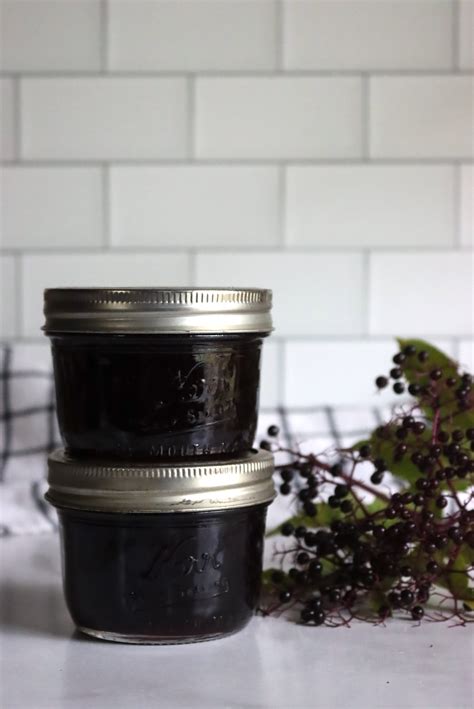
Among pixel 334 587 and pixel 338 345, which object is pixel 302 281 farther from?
pixel 334 587

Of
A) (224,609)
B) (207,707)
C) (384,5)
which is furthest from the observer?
(384,5)

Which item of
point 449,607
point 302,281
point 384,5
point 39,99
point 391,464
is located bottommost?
point 449,607

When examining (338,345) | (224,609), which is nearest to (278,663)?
(224,609)

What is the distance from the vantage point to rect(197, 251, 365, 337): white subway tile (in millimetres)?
1474

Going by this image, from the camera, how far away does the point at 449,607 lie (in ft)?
2.50

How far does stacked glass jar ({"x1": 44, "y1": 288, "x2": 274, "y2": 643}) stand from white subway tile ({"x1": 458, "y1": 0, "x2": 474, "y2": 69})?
942 millimetres

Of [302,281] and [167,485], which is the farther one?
[302,281]

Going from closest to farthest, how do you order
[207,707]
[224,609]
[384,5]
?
[207,707], [224,609], [384,5]

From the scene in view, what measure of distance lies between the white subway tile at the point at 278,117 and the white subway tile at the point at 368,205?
0.13ft

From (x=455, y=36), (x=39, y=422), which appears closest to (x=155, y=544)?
(x=39, y=422)

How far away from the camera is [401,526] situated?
0.69m

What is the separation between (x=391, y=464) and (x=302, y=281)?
29.5 inches

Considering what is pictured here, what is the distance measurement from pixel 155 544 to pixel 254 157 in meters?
0.93

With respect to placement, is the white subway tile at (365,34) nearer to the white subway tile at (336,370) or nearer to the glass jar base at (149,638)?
the white subway tile at (336,370)
